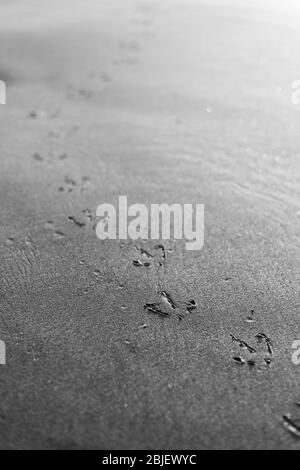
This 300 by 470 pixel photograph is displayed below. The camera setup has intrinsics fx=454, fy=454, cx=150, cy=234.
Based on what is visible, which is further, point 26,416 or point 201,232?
point 201,232

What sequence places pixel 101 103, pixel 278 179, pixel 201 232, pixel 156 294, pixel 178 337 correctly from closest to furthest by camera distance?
1. pixel 178 337
2. pixel 156 294
3. pixel 201 232
4. pixel 278 179
5. pixel 101 103

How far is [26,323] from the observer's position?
6.64 feet

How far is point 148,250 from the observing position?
2475 mm

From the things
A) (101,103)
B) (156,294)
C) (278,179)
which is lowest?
(156,294)

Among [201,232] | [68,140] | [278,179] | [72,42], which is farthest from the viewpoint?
[72,42]

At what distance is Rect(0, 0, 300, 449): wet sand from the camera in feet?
5.63

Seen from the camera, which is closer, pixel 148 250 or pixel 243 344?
pixel 243 344

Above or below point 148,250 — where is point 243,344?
below

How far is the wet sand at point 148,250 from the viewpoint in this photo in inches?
67.5

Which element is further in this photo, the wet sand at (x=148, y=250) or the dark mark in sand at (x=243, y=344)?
the dark mark in sand at (x=243, y=344)

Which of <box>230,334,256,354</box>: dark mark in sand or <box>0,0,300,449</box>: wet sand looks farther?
<box>230,334,256,354</box>: dark mark in sand

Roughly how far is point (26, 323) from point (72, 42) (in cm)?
402

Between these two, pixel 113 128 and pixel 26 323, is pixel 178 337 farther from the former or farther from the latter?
pixel 113 128
